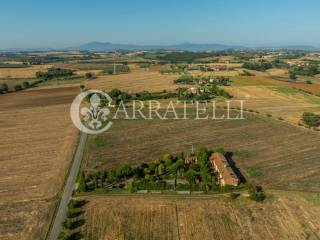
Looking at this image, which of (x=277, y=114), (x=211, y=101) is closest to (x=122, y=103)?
(x=211, y=101)

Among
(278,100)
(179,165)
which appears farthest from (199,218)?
(278,100)

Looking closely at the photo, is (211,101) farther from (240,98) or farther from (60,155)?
(60,155)

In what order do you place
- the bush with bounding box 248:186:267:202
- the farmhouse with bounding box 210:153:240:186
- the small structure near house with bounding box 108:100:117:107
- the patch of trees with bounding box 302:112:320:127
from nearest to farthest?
the bush with bounding box 248:186:267:202
the farmhouse with bounding box 210:153:240:186
the patch of trees with bounding box 302:112:320:127
the small structure near house with bounding box 108:100:117:107

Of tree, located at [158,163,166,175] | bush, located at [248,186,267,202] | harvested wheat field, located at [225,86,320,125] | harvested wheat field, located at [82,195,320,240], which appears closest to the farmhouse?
bush, located at [248,186,267,202]

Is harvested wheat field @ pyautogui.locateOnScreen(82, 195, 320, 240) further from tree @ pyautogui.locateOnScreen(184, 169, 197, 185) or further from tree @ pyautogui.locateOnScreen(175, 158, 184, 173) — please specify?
tree @ pyautogui.locateOnScreen(175, 158, 184, 173)
